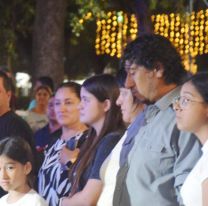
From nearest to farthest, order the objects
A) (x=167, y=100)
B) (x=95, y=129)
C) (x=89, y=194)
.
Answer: (x=167, y=100) < (x=89, y=194) < (x=95, y=129)

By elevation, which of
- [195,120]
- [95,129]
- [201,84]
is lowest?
[95,129]

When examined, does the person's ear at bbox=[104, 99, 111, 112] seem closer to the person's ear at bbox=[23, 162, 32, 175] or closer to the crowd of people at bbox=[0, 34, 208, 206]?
the crowd of people at bbox=[0, 34, 208, 206]

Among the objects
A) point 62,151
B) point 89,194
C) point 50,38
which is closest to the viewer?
point 89,194

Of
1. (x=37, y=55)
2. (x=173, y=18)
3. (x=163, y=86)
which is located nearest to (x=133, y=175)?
(x=163, y=86)

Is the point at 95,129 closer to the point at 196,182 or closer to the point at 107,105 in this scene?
the point at 107,105

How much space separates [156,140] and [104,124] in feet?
3.57

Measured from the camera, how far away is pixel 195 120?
3.33 m

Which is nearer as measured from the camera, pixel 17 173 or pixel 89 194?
pixel 89 194

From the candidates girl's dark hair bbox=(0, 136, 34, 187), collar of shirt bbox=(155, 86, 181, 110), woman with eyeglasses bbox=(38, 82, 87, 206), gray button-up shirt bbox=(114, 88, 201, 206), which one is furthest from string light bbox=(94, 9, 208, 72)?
gray button-up shirt bbox=(114, 88, 201, 206)

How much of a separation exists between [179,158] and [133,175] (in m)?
0.30

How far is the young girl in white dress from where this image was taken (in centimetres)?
460

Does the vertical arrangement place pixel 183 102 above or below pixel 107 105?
above

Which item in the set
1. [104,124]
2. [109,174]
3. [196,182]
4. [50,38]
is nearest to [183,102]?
[196,182]

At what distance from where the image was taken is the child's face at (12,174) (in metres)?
4.68
